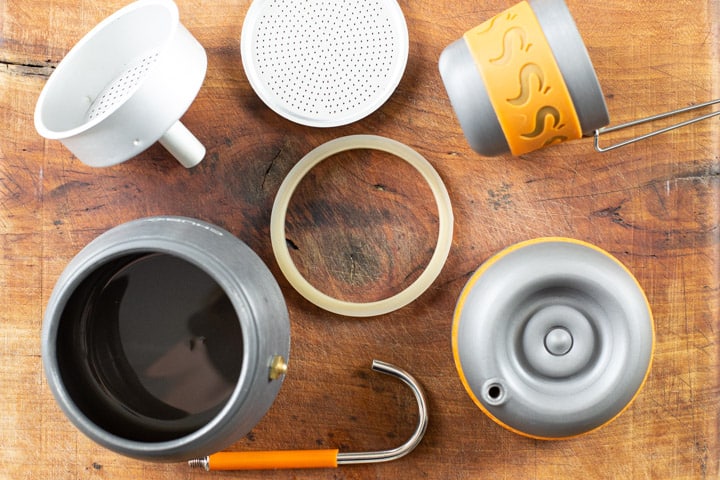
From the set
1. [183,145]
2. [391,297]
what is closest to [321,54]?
[183,145]

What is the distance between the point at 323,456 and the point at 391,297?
0.65 feet

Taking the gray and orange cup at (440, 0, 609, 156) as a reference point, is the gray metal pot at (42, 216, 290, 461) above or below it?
below

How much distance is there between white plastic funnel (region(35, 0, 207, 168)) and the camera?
2.20 feet

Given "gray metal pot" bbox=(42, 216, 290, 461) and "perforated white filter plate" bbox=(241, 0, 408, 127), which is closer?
"gray metal pot" bbox=(42, 216, 290, 461)

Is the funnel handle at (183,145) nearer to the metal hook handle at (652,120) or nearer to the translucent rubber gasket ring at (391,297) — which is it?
the translucent rubber gasket ring at (391,297)

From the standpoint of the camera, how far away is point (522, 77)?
663 mm

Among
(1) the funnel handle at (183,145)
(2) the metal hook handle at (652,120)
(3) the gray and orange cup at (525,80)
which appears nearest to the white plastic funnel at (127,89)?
(1) the funnel handle at (183,145)

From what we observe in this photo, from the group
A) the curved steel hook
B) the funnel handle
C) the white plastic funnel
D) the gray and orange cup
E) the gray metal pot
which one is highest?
the gray and orange cup

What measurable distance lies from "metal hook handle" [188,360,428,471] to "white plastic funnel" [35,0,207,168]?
34cm

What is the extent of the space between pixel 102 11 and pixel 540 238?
56cm

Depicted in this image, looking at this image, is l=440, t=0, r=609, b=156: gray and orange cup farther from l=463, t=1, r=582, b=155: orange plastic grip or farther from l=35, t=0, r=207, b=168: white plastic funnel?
l=35, t=0, r=207, b=168: white plastic funnel

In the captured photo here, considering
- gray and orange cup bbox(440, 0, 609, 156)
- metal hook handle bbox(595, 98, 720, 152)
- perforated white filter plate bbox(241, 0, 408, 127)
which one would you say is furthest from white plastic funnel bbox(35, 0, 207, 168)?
metal hook handle bbox(595, 98, 720, 152)

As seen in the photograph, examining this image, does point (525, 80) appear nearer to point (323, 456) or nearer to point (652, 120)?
point (652, 120)

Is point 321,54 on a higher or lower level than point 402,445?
higher
